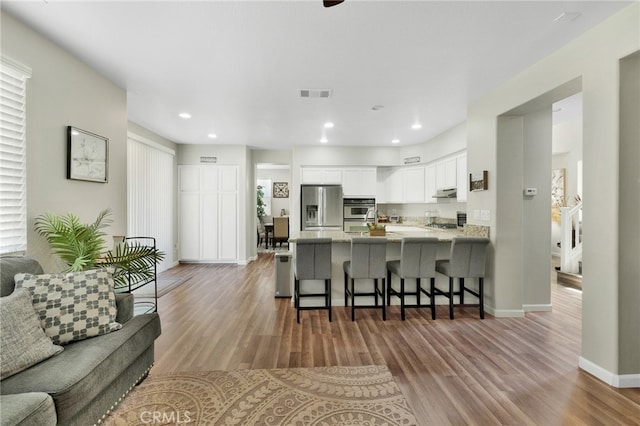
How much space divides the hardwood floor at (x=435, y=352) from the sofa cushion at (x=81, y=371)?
64 cm

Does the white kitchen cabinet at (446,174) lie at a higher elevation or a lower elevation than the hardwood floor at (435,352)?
higher

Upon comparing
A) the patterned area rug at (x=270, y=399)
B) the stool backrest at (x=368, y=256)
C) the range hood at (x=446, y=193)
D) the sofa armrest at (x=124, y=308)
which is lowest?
the patterned area rug at (x=270, y=399)

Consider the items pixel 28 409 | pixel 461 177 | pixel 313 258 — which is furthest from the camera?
pixel 461 177

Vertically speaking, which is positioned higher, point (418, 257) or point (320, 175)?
point (320, 175)

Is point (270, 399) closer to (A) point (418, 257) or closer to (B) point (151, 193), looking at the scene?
(A) point (418, 257)

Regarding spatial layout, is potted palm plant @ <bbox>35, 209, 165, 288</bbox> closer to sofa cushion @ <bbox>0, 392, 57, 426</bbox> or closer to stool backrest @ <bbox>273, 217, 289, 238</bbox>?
sofa cushion @ <bbox>0, 392, 57, 426</bbox>

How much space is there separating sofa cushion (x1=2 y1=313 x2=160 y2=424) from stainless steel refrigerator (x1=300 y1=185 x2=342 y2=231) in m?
4.54

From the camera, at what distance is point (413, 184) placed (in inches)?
251

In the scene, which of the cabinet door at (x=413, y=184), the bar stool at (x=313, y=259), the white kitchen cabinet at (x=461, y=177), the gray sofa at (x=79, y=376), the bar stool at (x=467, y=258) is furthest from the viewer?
the cabinet door at (x=413, y=184)

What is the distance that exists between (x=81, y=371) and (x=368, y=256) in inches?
101

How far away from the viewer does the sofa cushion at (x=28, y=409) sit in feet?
3.84

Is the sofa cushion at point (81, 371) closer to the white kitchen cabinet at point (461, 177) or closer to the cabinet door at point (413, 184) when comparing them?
the white kitchen cabinet at point (461, 177)

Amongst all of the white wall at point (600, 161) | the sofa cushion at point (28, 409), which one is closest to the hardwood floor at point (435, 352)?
the white wall at point (600, 161)

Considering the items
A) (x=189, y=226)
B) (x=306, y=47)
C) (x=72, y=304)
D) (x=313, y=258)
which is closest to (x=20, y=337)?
(x=72, y=304)
